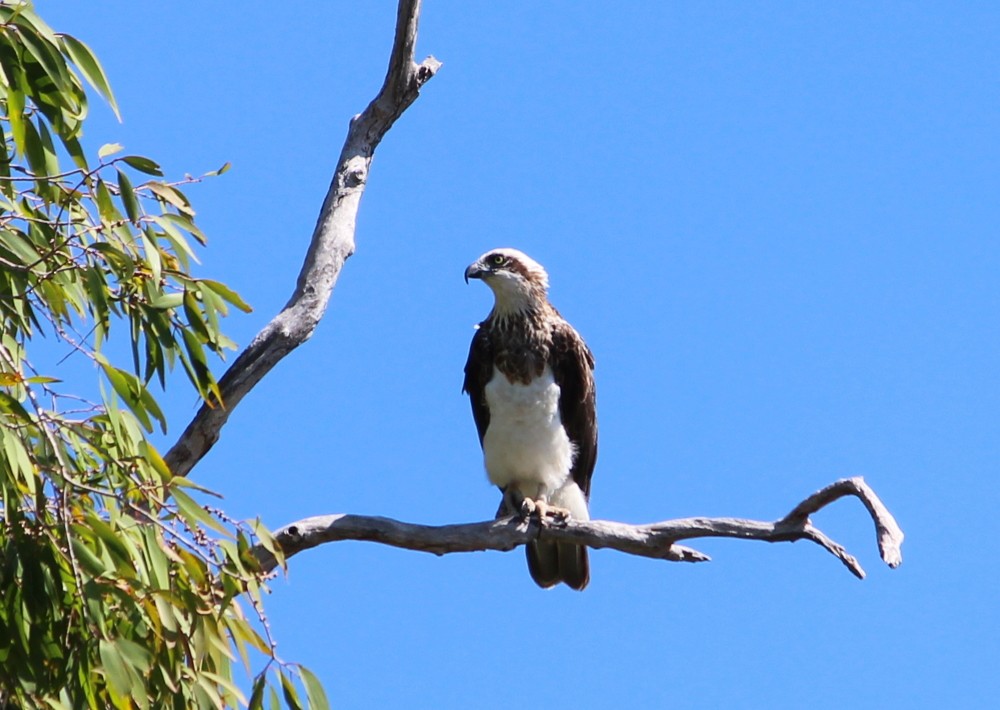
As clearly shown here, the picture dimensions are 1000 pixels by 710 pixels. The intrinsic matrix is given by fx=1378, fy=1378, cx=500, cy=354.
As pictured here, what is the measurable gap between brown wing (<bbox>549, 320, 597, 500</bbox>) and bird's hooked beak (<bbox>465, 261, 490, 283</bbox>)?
1.35ft

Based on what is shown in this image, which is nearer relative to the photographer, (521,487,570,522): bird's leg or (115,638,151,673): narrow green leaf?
(115,638,151,673): narrow green leaf

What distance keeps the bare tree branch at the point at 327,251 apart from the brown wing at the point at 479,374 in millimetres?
1235

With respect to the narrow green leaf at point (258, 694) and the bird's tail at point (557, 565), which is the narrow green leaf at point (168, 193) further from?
the bird's tail at point (557, 565)

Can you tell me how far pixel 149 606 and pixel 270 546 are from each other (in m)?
0.32

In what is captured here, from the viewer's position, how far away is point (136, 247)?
3.81 m

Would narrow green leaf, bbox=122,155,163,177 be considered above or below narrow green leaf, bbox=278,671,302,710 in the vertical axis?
above

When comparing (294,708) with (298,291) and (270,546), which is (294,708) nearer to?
(270,546)

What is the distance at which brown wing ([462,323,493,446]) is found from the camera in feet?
19.6

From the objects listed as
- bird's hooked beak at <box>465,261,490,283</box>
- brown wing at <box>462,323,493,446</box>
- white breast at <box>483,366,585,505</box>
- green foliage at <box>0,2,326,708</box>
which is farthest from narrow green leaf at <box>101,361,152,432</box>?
bird's hooked beak at <box>465,261,490,283</box>

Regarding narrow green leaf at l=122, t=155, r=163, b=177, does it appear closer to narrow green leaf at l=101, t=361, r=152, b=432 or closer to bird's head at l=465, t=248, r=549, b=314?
narrow green leaf at l=101, t=361, r=152, b=432

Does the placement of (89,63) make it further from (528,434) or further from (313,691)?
(528,434)

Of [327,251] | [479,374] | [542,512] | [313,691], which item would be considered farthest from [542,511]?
[313,691]

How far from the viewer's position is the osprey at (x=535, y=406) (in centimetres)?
582

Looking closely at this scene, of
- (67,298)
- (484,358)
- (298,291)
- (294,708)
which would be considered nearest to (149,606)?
(294,708)
